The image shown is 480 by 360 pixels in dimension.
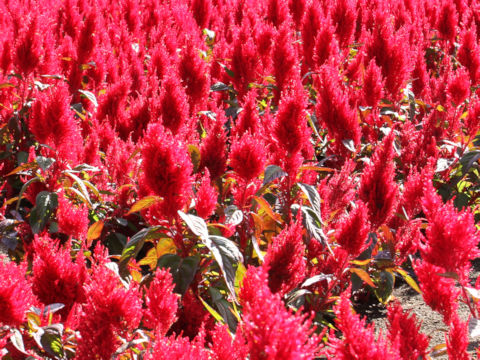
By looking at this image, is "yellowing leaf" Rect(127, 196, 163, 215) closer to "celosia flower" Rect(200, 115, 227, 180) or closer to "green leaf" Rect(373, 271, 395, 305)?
"celosia flower" Rect(200, 115, 227, 180)

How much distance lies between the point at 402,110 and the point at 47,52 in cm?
289

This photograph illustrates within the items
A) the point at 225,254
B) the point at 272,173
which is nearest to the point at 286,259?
the point at 225,254

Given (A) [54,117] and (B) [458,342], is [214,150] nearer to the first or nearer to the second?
(A) [54,117]

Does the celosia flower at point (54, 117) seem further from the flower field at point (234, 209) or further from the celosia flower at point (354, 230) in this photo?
the celosia flower at point (354, 230)

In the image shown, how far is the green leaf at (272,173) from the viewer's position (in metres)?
2.49

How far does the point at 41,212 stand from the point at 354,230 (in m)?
1.60

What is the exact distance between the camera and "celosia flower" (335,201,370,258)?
223cm

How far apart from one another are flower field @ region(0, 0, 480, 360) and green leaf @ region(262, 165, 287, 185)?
0.05ft

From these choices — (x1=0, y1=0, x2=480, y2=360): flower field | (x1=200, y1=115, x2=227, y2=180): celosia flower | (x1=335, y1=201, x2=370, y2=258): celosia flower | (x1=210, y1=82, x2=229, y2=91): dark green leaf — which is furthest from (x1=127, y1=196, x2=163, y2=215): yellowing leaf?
(x1=210, y1=82, x2=229, y2=91): dark green leaf

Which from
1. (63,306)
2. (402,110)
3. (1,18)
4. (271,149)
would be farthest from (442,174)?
(1,18)

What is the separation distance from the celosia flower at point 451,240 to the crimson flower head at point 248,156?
80 cm

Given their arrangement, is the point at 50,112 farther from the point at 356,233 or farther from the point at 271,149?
the point at 356,233

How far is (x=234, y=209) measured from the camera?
8.45ft

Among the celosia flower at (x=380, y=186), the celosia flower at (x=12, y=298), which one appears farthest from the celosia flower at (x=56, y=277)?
the celosia flower at (x=380, y=186)
